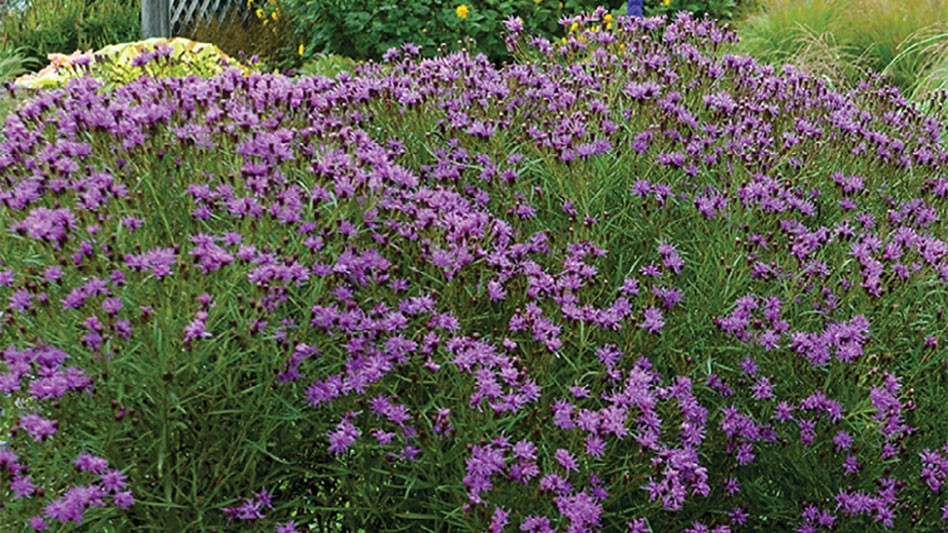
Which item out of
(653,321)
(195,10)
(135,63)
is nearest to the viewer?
(653,321)

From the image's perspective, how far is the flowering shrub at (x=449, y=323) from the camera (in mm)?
2057

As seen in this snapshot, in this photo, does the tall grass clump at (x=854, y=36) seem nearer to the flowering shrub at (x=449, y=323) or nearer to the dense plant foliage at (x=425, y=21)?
the dense plant foliage at (x=425, y=21)

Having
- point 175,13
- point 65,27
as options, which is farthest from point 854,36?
point 65,27

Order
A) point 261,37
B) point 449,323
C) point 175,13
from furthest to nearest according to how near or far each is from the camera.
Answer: point 175,13 < point 261,37 < point 449,323

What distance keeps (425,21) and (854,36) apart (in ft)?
11.1

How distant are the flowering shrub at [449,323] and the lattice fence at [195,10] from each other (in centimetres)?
826

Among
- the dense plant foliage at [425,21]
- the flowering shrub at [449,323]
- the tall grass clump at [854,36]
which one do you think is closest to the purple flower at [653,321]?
the flowering shrub at [449,323]

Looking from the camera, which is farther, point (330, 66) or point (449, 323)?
point (330, 66)

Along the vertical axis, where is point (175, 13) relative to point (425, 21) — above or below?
below

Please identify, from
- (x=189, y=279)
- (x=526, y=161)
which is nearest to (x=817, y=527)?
(x=526, y=161)

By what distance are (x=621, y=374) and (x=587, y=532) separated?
49 cm

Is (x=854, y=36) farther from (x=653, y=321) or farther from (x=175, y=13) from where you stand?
(x=175, y=13)

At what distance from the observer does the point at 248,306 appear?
6.73ft

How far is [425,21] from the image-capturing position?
8852mm
